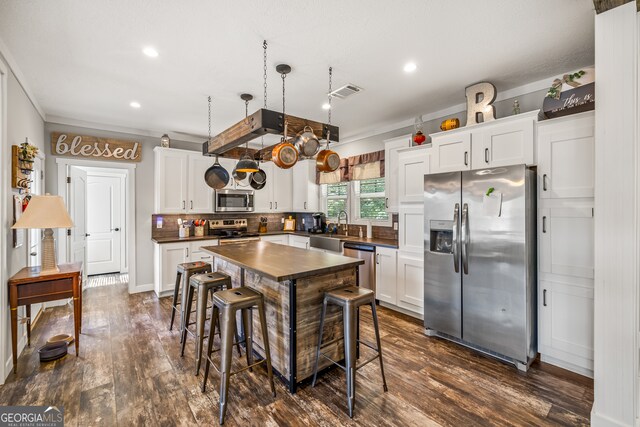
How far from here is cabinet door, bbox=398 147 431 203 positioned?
3.63 m

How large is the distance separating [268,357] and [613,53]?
2903 mm

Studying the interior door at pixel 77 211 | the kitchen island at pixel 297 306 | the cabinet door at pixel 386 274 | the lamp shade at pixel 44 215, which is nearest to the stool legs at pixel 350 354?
the kitchen island at pixel 297 306

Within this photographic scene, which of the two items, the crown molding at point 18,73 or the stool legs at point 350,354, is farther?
the crown molding at point 18,73

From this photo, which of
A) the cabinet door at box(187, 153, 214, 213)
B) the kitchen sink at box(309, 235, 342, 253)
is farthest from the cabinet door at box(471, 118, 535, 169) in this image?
the cabinet door at box(187, 153, 214, 213)

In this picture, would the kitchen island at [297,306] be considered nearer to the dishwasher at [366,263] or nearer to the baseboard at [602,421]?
the dishwasher at [366,263]

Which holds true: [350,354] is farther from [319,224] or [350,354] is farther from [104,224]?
[104,224]

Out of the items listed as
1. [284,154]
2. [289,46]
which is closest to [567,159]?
[284,154]

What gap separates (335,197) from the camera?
5500 mm

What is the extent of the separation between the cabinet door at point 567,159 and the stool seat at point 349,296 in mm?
1811

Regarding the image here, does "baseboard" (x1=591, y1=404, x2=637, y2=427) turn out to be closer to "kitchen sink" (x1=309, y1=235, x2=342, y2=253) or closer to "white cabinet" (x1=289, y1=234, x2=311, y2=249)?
"kitchen sink" (x1=309, y1=235, x2=342, y2=253)

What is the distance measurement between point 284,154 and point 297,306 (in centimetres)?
122

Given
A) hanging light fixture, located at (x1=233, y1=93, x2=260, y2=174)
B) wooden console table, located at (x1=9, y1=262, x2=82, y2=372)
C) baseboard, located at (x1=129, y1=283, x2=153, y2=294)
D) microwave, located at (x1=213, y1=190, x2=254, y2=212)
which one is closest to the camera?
wooden console table, located at (x1=9, y1=262, x2=82, y2=372)

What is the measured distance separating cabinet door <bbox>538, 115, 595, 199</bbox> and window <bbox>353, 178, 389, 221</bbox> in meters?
2.19

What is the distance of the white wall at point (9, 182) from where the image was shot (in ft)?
7.93
